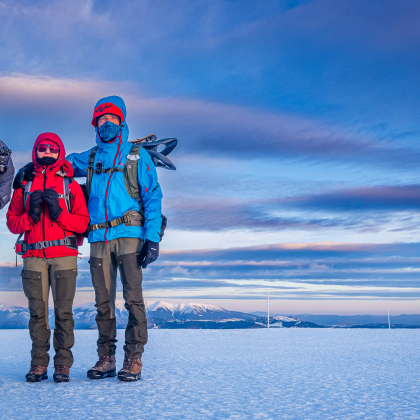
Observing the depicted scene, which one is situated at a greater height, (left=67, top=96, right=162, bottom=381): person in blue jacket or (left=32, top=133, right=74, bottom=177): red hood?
(left=32, top=133, right=74, bottom=177): red hood

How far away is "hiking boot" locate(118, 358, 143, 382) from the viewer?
362 centimetres

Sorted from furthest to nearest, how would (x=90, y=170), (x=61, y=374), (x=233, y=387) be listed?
1. (x=90, y=170)
2. (x=61, y=374)
3. (x=233, y=387)

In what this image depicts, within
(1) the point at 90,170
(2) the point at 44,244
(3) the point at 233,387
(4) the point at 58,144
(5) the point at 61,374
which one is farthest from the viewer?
(1) the point at 90,170

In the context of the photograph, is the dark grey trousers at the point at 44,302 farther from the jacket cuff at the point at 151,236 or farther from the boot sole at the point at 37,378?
the jacket cuff at the point at 151,236

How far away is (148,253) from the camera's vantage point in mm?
3736

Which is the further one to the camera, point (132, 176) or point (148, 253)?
point (132, 176)

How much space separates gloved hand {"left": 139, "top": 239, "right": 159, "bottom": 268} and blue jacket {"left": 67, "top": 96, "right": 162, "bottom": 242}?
0.14 feet

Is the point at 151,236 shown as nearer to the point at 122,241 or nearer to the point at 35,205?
the point at 122,241

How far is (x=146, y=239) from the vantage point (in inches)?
149

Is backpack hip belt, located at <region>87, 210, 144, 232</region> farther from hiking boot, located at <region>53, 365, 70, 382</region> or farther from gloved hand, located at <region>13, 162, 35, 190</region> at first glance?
hiking boot, located at <region>53, 365, 70, 382</region>

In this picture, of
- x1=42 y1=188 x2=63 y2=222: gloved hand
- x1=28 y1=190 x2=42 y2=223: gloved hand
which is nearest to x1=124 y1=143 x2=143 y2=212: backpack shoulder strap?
x1=42 y1=188 x2=63 y2=222: gloved hand

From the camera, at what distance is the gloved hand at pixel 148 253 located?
12.3 ft

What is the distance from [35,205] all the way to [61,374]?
1260 mm

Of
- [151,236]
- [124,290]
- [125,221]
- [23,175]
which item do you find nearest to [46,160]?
[23,175]
